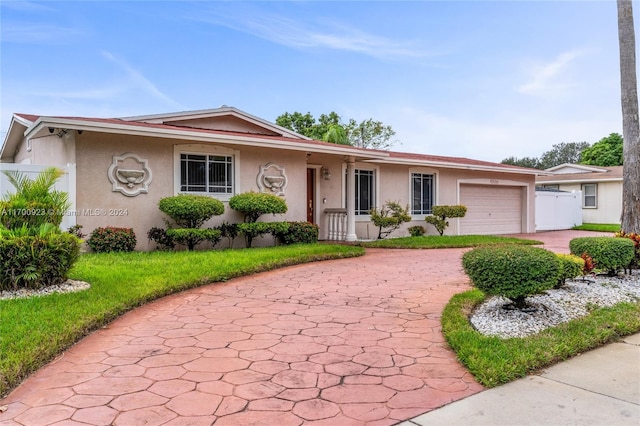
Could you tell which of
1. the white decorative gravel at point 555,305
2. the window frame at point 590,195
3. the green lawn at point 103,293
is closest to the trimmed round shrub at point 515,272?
the white decorative gravel at point 555,305

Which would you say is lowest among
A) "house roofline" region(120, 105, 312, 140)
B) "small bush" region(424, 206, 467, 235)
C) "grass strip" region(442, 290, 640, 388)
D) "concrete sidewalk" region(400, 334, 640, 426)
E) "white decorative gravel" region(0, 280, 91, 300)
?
"concrete sidewalk" region(400, 334, 640, 426)

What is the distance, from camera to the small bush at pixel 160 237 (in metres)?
10.6

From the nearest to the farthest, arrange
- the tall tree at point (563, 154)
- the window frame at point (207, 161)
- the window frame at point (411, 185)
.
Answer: the window frame at point (207, 161)
the window frame at point (411, 185)
the tall tree at point (563, 154)

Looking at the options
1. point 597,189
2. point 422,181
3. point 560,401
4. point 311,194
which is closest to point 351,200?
point 311,194

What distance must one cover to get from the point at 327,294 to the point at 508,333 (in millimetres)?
2780

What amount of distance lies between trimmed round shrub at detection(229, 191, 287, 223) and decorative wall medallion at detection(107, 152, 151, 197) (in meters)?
2.16

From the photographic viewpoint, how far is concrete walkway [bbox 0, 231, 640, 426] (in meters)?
2.88

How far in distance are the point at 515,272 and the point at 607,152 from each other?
41.9m

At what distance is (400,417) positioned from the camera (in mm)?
2854

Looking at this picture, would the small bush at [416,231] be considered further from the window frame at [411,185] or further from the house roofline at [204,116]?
the house roofline at [204,116]

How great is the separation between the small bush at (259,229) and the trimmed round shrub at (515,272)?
7.19 metres

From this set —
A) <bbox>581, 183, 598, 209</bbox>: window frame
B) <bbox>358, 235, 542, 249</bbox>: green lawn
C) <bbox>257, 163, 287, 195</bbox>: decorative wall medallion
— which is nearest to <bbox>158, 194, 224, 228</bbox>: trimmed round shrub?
<bbox>257, 163, 287, 195</bbox>: decorative wall medallion

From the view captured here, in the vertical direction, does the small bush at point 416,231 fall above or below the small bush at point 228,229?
below

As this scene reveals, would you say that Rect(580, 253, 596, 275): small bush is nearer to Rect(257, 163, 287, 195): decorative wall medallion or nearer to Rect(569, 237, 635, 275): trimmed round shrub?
Rect(569, 237, 635, 275): trimmed round shrub
